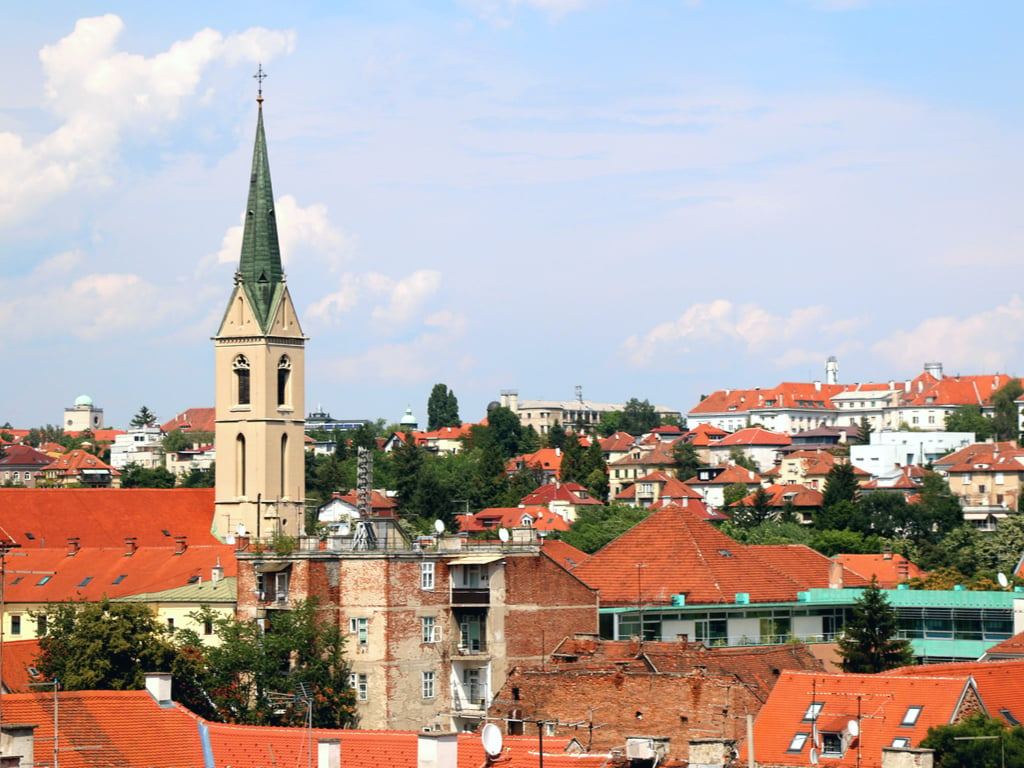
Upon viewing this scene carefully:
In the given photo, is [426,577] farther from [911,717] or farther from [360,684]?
[911,717]

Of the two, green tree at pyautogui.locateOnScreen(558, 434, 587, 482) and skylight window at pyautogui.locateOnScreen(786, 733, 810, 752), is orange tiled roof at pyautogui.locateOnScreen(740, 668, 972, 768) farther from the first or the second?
green tree at pyautogui.locateOnScreen(558, 434, 587, 482)

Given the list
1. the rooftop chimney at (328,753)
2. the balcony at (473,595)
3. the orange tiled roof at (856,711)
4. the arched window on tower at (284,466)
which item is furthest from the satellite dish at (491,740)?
the arched window on tower at (284,466)

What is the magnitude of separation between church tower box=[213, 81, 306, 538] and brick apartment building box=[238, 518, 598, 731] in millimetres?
31826

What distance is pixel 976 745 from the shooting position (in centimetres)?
4441

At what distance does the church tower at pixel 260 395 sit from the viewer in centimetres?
9744

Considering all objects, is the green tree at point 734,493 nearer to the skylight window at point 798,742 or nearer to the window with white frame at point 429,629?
the window with white frame at point 429,629

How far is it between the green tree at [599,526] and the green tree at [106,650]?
50.3 m

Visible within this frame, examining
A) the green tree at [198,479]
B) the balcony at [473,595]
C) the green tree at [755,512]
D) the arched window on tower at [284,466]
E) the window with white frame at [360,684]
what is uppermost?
the green tree at [198,479]

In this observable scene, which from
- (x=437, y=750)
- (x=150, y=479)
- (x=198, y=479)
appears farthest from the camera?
(x=198, y=479)

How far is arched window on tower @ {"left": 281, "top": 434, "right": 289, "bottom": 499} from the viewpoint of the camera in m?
98.2

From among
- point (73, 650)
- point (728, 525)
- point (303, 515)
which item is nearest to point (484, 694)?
point (73, 650)

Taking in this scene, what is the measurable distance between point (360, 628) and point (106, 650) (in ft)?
23.9

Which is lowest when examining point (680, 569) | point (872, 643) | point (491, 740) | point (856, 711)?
point (491, 740)

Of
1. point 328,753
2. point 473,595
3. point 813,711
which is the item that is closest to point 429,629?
point 473,595
